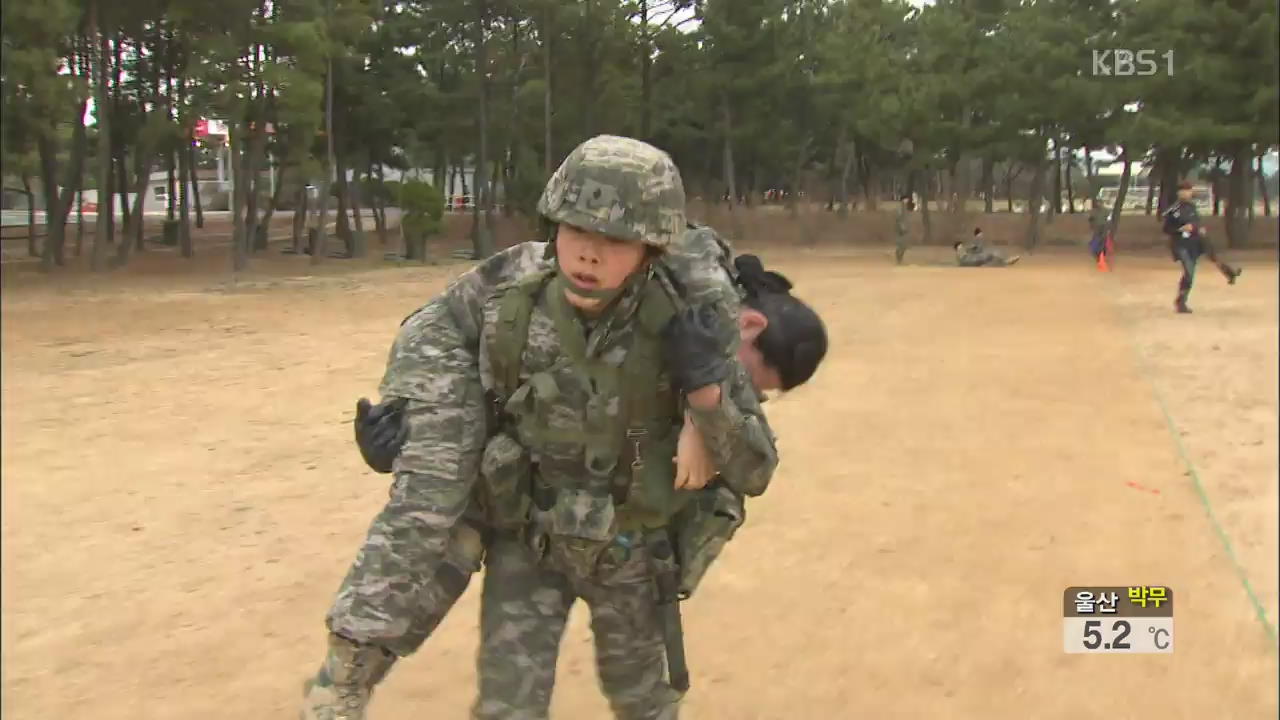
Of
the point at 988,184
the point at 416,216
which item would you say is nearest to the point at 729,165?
the point at 416,216

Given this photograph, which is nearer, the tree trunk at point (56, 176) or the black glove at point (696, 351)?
the black glove at point (696, 351)

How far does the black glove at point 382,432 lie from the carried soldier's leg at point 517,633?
8.0 inches

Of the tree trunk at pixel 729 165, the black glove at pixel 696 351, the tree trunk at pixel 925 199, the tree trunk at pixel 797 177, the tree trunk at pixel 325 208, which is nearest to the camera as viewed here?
the black glove at pixel 696 351

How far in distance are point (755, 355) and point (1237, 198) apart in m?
5.56

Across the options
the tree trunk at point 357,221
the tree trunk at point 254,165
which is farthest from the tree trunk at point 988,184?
the tree trunk at point 254,165

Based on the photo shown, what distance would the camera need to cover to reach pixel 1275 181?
437cm

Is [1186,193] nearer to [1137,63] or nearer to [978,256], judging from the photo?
[1137,63]

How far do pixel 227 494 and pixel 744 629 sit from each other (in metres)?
1.90

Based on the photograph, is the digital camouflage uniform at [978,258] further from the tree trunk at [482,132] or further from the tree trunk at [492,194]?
the tree trunk at [492,194]

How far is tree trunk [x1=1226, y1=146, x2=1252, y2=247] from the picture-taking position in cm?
484

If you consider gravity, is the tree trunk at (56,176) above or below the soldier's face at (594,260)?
above

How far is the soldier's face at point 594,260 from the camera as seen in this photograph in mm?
1167

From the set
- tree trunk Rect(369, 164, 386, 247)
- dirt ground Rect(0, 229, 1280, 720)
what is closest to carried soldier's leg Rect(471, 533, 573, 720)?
dirt ground Rect(0, 229, 1280, 720)

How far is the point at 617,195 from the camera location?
1.16m
